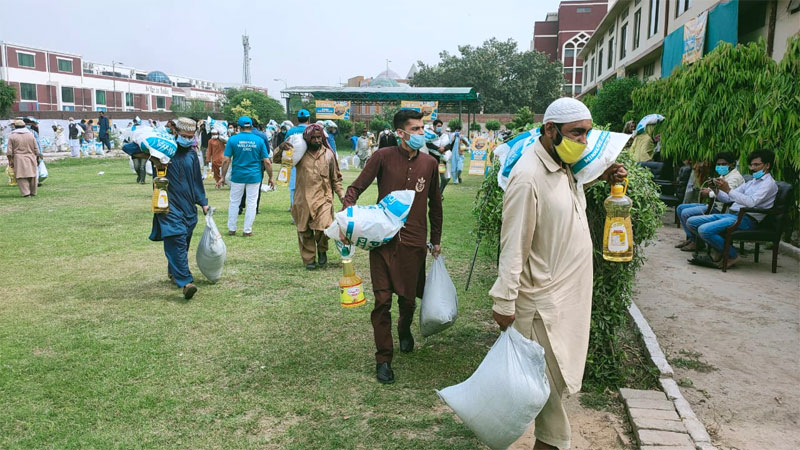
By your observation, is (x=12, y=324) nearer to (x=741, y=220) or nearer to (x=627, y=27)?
(x=741, y=220)

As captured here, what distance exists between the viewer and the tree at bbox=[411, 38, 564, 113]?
6103cm

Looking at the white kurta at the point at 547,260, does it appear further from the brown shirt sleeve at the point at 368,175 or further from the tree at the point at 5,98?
the tree at the point at 5,98

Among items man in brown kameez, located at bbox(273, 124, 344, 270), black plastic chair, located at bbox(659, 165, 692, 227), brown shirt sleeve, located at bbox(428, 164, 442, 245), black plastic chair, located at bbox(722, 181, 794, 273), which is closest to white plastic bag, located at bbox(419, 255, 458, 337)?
brown shirt sleeve, located at bbox(428, 164, 442, 245)

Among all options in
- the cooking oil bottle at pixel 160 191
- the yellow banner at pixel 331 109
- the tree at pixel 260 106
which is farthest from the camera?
the tree at pixel 260 106

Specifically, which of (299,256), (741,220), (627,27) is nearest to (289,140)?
(299,256)

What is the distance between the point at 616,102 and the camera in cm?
1884

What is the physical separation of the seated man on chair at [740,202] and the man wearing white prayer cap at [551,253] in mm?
5395

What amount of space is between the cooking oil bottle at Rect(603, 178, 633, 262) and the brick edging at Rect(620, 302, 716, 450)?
953mm

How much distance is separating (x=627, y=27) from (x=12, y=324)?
27.4 m

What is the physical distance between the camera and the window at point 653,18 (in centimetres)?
2173

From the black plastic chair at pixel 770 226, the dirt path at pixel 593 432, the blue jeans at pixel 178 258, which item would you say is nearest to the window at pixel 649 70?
the black plastic chair at pixel 770 226

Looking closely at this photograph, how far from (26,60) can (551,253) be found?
72.4m

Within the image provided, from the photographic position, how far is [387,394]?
4035 mm

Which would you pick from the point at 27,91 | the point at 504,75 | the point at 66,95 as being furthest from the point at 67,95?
the point at 504,75
